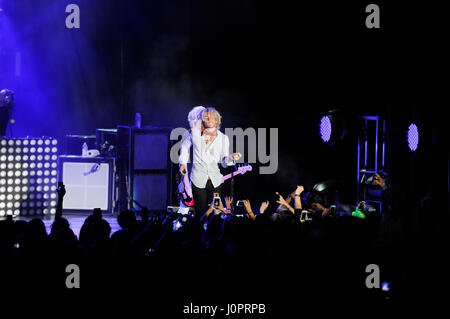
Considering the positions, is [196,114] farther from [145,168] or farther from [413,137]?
[413,137]

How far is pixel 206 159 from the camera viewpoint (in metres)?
7.75

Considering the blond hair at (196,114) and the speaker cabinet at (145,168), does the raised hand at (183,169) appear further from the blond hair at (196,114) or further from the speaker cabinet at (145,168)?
the speaker cabinet at (145,168)

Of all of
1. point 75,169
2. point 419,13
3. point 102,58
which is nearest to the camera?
point 419,13

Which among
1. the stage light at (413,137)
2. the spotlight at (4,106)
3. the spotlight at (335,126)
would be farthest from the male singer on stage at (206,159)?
the spotlight at (4,106)

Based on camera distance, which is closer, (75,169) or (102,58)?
(75,169)

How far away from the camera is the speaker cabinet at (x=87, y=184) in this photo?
33.1ft

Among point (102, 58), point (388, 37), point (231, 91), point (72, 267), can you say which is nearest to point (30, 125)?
point (102, 58)

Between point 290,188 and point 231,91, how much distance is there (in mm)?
2283

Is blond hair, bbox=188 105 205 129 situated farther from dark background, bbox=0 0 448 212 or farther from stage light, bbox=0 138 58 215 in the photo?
stage light, bbox=0 138 58 215

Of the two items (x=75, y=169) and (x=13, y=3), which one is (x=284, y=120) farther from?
(x=13, y=3)

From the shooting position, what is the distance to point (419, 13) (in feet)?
22.5

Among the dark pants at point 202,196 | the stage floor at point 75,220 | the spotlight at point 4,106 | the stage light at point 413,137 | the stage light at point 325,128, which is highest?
the spotlight at point 4,106

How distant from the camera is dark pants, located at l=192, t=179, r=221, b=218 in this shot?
7.74 metres

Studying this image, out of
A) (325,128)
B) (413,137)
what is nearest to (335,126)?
(325,128)
